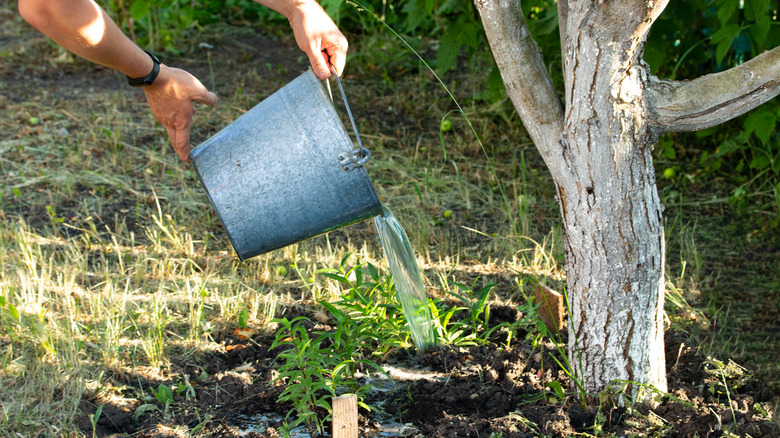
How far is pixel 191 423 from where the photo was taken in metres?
1.91

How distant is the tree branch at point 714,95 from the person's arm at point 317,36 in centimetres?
80

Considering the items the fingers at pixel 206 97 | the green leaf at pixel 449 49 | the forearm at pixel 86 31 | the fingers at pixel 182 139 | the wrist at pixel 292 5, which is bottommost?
the fingers at pixel 182 139

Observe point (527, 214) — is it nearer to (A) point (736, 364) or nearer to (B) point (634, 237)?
(A) point (736, 364)

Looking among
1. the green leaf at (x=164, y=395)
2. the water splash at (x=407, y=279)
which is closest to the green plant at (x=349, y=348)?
the water splash at (x=407, y=279)

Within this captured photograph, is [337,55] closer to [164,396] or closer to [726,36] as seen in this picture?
[164,396]

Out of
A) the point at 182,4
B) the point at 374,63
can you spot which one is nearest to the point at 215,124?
the point at 374,63

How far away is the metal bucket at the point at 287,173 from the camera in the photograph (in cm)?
175

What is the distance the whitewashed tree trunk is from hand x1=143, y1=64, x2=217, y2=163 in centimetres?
82

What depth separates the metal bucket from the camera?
175 cm

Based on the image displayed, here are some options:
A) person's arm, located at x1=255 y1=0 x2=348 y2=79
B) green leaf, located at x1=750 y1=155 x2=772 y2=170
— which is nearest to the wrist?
person's arm, located at x1=255 y1=0 x2=348 y2=79

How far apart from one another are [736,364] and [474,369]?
0.78 m

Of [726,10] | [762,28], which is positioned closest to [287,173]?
[726,10]

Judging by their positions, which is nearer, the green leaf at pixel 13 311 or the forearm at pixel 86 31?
the forearm at pixel 86 31

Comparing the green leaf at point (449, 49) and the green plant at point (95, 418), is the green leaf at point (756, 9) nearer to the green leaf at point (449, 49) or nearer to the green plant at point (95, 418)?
the green leaf at point (449, 49)
